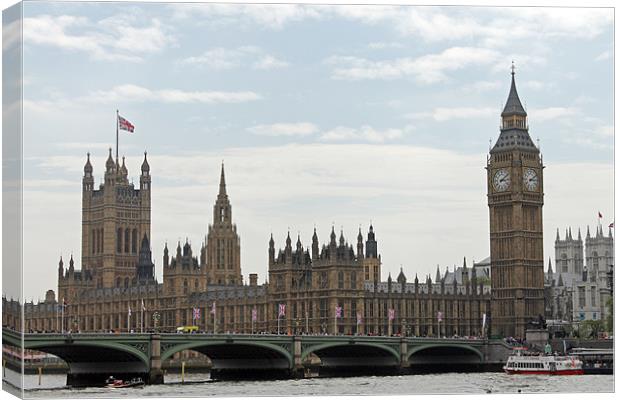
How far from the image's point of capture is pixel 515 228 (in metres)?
121

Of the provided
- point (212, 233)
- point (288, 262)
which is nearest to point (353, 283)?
point (288, 262)

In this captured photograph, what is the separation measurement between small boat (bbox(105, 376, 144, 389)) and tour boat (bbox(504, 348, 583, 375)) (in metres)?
25.7

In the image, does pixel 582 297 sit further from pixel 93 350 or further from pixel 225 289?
pixel 93 350

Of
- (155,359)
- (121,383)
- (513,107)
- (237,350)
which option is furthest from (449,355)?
(121,383)

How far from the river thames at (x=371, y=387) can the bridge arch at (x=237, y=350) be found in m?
1.98

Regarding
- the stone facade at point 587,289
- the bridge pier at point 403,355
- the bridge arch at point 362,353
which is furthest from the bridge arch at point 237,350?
the stone facade at point 587,289

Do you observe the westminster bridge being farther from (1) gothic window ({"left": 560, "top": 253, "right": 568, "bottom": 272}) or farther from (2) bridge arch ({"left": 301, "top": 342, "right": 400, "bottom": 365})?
(1) gothic window ({"left": 560, "top": 253, "right": 568, "bottom": 272})

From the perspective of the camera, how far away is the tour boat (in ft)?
281

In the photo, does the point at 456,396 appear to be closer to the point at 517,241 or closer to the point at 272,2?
the point at 272,2

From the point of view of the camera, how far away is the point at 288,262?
12038cm

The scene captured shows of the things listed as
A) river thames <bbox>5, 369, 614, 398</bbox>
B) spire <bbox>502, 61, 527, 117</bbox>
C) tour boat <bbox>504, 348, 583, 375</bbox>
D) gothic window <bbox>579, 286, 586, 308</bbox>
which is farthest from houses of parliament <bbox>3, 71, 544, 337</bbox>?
river thames <bbox>5, 369, 614, 398</bbox>

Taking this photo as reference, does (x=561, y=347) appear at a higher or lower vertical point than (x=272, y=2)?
lower

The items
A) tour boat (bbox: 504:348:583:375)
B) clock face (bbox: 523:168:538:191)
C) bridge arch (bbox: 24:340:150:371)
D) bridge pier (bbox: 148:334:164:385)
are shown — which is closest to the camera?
bridge arch (bbox: 24:340:150:371)

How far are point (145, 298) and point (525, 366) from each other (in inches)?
2373
